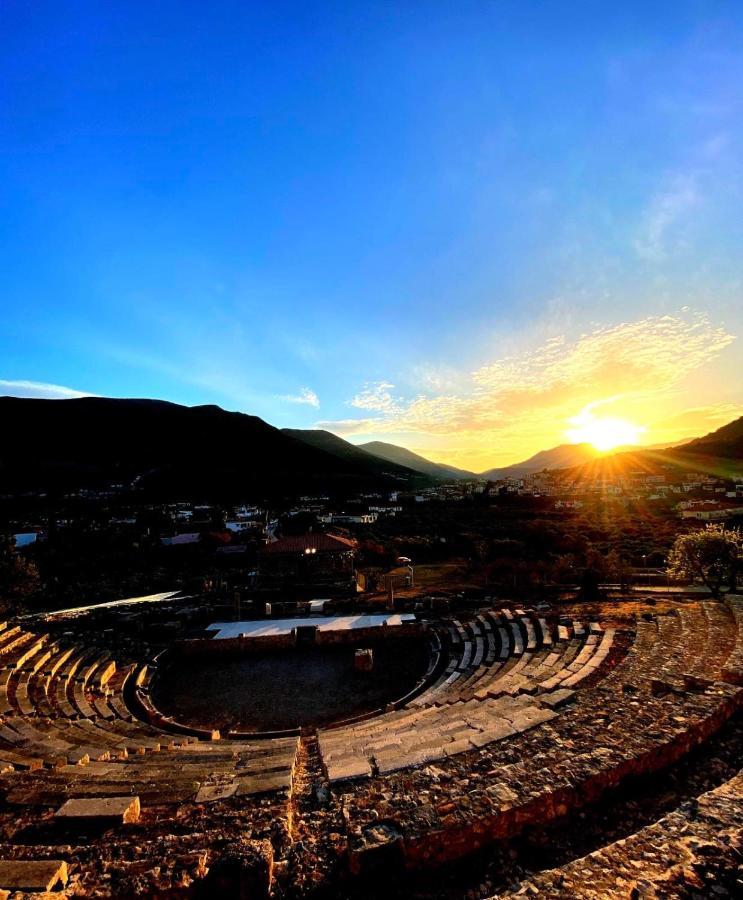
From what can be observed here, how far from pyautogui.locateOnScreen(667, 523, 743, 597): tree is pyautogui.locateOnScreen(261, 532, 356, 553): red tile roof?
63.7 feet

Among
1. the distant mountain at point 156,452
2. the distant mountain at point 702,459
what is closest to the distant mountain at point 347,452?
the distant mountain at point 156,452

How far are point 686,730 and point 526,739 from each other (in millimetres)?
2248

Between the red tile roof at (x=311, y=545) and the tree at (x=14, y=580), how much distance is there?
13171 millimetres

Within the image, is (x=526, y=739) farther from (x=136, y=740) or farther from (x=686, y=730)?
(x=136, y=740)

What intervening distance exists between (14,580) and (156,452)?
10100 cm

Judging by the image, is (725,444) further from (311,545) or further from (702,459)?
(311,545)

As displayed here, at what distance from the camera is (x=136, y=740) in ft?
33.7

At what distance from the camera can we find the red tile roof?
28.9 m

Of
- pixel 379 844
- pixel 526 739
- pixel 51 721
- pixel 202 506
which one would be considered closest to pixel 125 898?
pixel 379 844

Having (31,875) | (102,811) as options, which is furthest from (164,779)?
(31,875)

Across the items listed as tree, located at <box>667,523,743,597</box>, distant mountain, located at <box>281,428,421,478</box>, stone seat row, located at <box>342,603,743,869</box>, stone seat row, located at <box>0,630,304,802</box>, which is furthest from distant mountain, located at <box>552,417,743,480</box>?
stone seat row, located at <box>0,630,304,802</box>

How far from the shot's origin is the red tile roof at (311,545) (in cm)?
2886

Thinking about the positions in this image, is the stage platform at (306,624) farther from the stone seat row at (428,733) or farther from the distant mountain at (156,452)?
the distant mountain at (156,452)

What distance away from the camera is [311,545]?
29.2 meters
